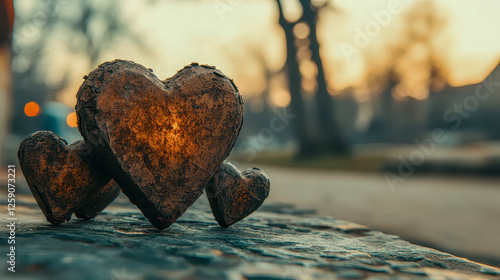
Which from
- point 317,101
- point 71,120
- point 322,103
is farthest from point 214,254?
point 317,101

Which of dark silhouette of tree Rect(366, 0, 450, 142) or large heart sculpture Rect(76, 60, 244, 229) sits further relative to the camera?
dark silhouette of tree Rect(366, 0, 450, 142)

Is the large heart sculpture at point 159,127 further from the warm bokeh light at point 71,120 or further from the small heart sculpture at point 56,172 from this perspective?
the warm bokeh light at point 71,120

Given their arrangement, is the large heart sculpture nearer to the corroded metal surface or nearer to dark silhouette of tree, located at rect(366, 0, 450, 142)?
the corroded metal surface

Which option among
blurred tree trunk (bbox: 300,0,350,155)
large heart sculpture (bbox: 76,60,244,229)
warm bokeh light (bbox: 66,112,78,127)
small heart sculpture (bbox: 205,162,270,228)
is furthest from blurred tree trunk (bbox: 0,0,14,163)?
blurred tree trunk (bbox: 300,0,350,155)

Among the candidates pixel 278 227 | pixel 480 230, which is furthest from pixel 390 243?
pixel 480 230

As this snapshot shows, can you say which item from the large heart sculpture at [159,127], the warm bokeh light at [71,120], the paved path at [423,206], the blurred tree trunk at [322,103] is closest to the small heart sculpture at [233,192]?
the large heart sculpture at [159,127]

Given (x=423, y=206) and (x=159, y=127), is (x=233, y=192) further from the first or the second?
(x=423, y=206)
